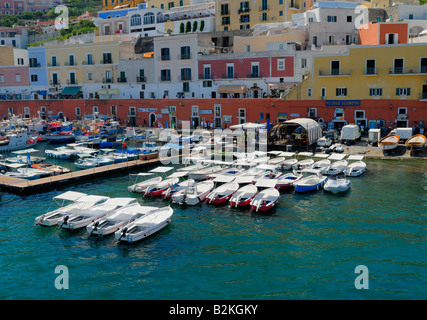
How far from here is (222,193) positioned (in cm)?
2644

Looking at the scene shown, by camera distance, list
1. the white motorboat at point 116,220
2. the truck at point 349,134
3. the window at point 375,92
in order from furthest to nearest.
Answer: the window at point 375,92 < the truck at point 349,134 < the white motorboat at point 116,220

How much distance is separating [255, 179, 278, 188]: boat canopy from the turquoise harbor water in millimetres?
1443

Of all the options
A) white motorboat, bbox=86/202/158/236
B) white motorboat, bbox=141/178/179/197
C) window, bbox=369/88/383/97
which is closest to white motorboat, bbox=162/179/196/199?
white motorboat, bbox=141/178/179/197

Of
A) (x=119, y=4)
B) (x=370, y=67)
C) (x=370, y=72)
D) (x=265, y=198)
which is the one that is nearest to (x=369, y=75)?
(x=370, y=72)

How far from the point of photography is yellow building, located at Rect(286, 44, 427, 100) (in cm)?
4097

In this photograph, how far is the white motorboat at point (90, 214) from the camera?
72.2 feet

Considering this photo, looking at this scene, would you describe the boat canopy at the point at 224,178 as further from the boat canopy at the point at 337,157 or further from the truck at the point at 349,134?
the truck at the point at 349,134

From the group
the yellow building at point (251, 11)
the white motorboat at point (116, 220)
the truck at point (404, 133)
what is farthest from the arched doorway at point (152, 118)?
the white motorboat at point (116, 220)

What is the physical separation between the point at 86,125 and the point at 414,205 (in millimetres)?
39626

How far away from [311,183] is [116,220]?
12.7 meters

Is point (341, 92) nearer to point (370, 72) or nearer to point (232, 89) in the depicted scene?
point (370, 72)

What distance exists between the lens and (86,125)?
175ft

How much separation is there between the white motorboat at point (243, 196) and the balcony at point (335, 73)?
21.8m

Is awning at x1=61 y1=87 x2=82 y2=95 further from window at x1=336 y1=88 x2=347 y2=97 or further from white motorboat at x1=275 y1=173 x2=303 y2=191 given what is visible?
white motorboat at x1=275 y1=173 x2=303 y2=191
